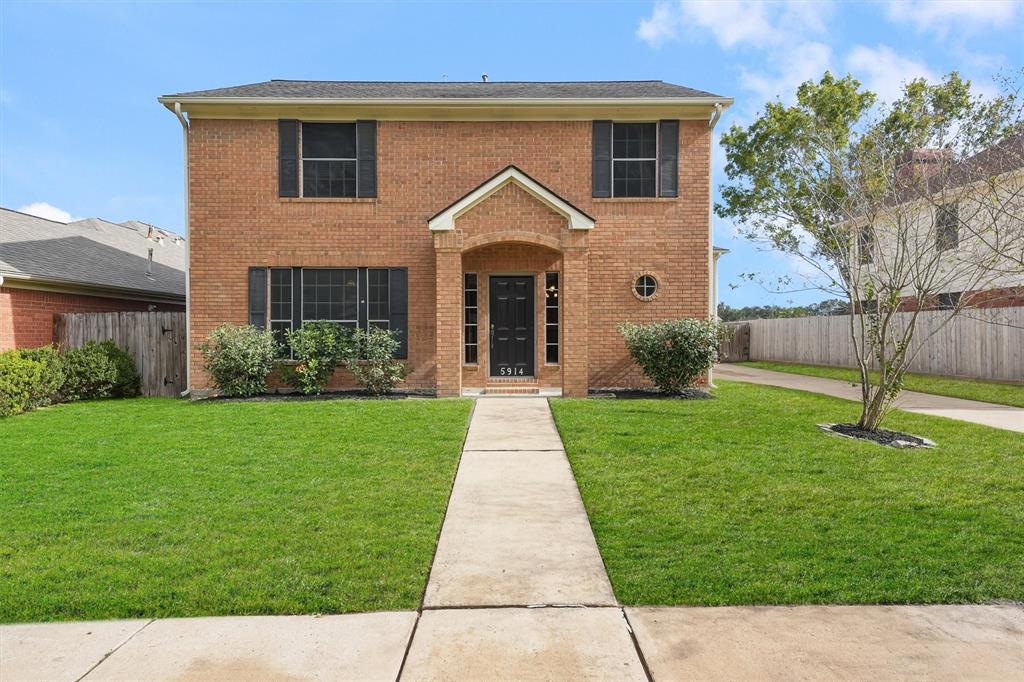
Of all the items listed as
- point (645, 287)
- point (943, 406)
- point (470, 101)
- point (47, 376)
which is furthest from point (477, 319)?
point (943, 406)

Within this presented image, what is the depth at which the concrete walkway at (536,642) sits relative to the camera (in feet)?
9.32

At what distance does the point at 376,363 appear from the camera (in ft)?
38.0

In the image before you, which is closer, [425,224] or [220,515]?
[220,515]

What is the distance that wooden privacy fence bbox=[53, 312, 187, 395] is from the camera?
514 inches

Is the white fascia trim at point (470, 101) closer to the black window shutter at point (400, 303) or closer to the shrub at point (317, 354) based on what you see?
the black window shutter at point (400, 303)

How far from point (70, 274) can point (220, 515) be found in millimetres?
12389

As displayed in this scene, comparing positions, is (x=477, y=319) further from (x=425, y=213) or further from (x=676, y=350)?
(x=676, y=350)

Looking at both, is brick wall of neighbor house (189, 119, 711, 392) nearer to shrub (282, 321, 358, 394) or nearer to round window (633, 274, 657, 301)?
round window (633, 274, 657, 301)

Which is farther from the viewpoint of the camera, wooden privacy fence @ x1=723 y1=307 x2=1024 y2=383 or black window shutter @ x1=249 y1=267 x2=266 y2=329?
wooden privacy fence @ x1=723 y1=307 x2=1024 y2=383

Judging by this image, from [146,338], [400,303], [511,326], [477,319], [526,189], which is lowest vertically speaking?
[146,338]

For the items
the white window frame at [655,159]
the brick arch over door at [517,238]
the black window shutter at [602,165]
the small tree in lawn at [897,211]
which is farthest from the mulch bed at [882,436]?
the black window shutter at [602,165]

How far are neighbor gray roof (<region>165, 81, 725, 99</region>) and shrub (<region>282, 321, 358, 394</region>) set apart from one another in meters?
4.93

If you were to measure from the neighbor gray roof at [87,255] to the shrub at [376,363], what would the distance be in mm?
7385

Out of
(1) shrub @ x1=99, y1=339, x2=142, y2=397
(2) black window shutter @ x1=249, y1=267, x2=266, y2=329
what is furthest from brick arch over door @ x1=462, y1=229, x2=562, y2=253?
(1) shrub @ x1=99, y1=339, x2=142, y2=397
